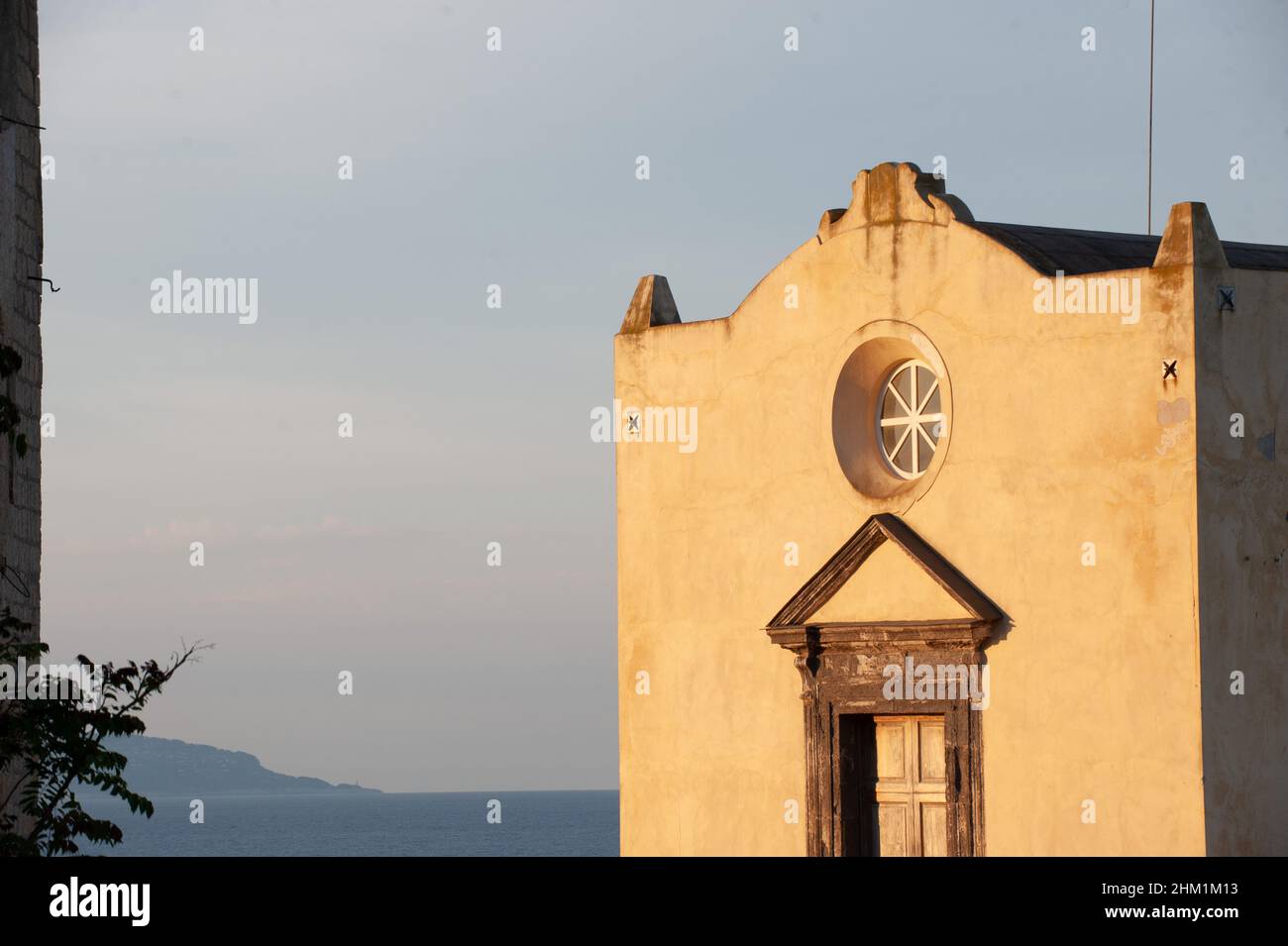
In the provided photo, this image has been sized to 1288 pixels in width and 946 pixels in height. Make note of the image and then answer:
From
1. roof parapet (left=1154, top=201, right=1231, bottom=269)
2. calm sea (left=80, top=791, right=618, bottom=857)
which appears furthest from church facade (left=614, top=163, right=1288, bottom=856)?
calm sea (left=80, top=791, right=618, bottom=857)

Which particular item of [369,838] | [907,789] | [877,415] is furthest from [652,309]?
[369,838]

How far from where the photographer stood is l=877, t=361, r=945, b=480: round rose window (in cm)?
1542

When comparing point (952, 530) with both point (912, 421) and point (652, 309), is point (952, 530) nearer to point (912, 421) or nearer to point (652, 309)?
point (912, 421)

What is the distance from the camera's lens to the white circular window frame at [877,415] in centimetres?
1514

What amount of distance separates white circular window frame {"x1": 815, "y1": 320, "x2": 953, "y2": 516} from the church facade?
3cm

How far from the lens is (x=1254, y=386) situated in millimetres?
13594

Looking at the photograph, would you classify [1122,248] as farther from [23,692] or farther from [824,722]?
[23,692]

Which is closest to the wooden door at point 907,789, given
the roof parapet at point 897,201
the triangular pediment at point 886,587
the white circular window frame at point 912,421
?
the triangular pediment at point 886,587

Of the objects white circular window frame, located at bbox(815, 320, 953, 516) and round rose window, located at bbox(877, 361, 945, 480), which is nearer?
A: white circular window frame, located at bbox(815, 320, 953, 516)

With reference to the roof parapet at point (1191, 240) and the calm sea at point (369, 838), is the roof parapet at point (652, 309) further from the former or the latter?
the calm sea at point (369, 838)

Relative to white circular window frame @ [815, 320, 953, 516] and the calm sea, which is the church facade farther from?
the calm sea

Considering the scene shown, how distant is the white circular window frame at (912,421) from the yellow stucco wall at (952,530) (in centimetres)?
29

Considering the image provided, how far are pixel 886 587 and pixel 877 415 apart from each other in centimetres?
144
